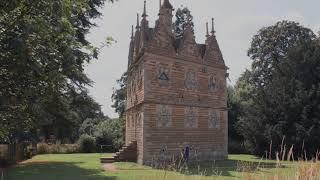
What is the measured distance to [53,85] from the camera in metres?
9.35

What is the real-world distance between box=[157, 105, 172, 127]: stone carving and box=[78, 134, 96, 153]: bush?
19812 mm

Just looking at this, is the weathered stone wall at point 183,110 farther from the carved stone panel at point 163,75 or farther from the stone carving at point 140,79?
the stone carving at point 140,79

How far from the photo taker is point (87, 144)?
161 feet

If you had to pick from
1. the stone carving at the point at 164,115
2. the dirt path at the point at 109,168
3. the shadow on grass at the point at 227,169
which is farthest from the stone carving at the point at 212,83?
the dirt path at the point at 109,168

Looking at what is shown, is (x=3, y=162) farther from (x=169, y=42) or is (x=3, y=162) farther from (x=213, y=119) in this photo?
(x=213, y=119)

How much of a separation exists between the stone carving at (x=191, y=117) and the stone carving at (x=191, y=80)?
1.73 meters

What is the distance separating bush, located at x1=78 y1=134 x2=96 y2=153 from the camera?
49156 millimetres

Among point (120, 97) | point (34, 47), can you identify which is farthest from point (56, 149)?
point (34, 47)

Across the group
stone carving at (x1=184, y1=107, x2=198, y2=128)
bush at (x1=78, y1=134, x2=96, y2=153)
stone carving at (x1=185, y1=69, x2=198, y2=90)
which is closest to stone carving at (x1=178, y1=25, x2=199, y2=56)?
stone carving at (x1=185, y1=69, x2=198, y2=90)

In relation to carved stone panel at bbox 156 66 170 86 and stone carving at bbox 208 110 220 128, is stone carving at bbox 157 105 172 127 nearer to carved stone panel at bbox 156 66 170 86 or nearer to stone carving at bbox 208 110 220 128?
carved stone panel at bbox 156 66 170 86

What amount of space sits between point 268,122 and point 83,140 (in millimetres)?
21338

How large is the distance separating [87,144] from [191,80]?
19797mm

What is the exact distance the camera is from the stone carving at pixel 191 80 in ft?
111

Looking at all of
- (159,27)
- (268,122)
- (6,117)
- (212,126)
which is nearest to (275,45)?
(268,122)
